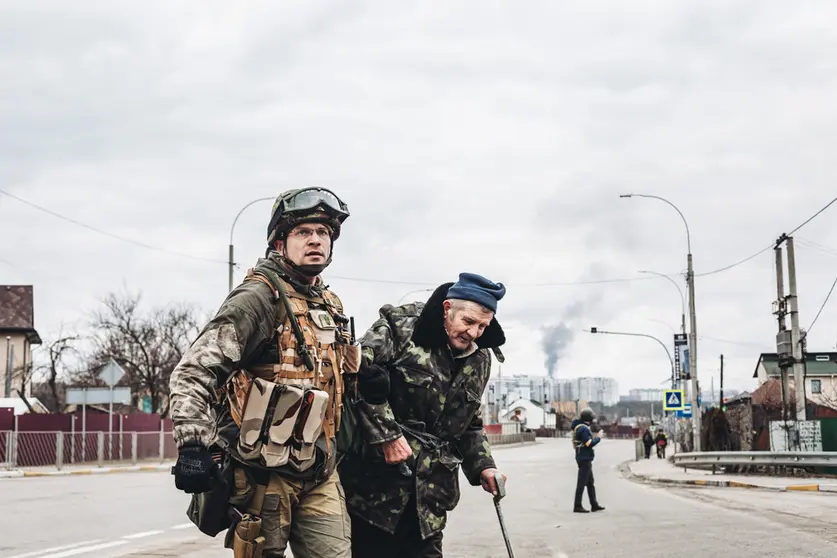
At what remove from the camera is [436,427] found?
472cm

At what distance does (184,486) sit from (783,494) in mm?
17329

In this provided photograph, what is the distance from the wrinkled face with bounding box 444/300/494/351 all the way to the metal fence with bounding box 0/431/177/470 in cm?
2685

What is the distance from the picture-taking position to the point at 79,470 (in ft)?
93.2

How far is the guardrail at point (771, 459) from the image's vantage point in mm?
22250

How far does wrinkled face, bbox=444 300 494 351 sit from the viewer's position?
4.71 m

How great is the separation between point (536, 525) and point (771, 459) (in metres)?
12.5

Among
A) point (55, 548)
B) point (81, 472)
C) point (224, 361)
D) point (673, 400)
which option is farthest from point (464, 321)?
point (673, 400)

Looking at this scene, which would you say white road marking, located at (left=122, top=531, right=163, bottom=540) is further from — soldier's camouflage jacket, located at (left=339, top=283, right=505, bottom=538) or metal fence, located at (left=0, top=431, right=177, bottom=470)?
metal fence, located at (left=0, top=431, right=177, bottom=470)

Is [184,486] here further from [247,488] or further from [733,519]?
[733,519]

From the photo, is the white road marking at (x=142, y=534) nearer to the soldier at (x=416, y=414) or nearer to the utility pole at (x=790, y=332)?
the soldier at (x=416, y=414)

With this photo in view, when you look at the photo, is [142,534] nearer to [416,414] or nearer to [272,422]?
[416,414]

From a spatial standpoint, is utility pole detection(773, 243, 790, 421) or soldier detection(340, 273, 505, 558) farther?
utility pole detection(773, 243, 790, 421)

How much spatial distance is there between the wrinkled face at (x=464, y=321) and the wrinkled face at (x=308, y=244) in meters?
0.80

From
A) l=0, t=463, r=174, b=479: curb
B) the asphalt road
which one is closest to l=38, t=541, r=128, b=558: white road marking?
the asphalt road
